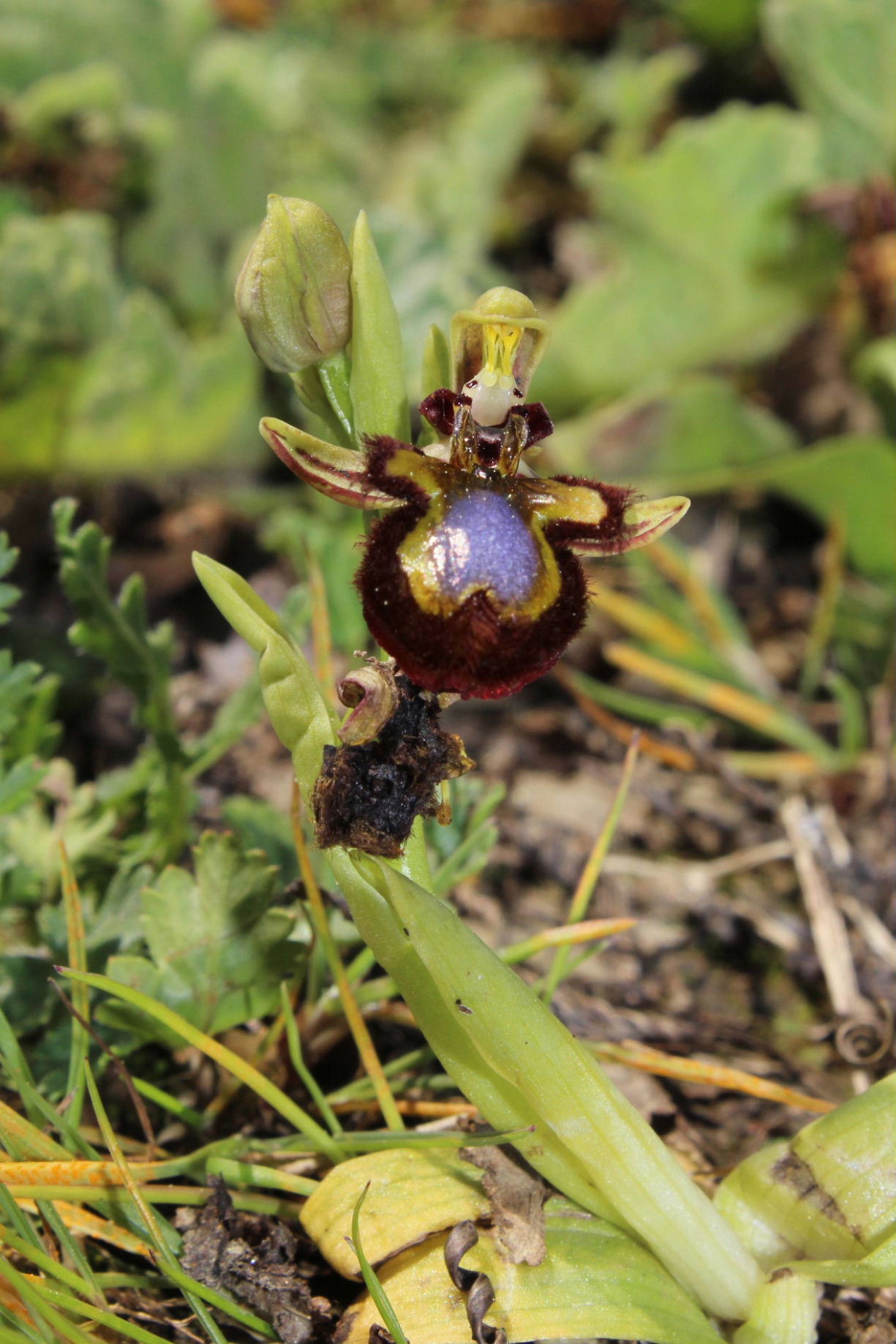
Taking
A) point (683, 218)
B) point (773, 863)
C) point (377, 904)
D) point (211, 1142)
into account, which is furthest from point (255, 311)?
point (683, 218)

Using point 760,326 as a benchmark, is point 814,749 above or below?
below

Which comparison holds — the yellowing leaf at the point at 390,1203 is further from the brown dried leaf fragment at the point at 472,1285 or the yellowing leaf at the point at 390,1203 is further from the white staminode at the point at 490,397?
the white staminode at the point at 490,397

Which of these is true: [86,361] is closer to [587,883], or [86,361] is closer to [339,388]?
[339,388]

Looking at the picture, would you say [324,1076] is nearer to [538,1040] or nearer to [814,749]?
[538,1040]

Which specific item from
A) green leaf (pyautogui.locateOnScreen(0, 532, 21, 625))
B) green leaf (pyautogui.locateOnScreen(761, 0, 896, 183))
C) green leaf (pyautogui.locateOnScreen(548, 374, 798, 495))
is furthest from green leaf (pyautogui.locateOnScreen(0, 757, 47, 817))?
green leaf (pyautogui.locateOnScreen(761, 0, 896, 183))

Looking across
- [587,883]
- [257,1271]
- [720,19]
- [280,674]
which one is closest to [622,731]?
[587,883]

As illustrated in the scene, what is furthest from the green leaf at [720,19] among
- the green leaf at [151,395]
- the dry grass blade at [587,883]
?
the dry grass blade at [587,883]
